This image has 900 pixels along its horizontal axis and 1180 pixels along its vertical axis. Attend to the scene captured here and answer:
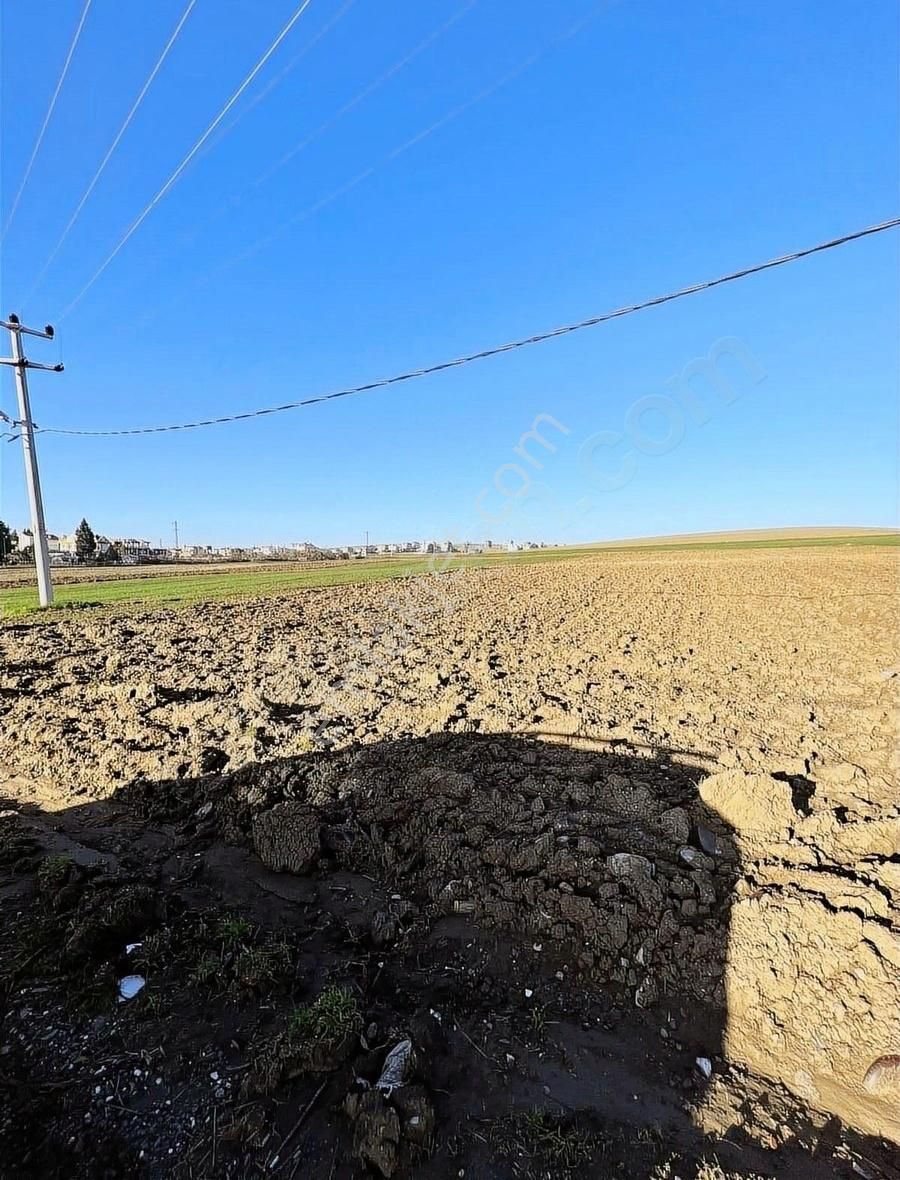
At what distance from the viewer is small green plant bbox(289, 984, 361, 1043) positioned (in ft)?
8.19

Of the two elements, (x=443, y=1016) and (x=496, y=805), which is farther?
(x=496, y=805)

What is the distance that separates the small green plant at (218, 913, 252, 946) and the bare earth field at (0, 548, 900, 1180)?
0.07 ft

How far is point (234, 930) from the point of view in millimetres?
3250

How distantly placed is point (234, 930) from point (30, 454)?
19818 millimetres

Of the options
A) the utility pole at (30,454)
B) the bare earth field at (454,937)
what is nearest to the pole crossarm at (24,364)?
the utility pole at (30,454)

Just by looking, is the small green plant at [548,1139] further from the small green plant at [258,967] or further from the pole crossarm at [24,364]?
the pole crossarm at [24,364]

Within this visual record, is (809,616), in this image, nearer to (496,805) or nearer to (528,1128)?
(496,805)

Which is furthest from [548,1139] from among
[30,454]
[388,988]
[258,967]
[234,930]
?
[30,454]

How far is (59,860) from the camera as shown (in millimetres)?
3768

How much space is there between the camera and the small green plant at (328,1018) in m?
2.50

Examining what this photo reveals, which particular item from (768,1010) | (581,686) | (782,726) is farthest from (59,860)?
(782,726)

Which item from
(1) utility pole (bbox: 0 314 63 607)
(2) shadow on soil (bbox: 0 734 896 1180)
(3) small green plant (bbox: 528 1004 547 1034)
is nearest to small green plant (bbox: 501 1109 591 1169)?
(2) shadow on soil (bbox: 0 734 896 1180)

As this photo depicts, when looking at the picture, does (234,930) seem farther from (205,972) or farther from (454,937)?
(454,937)

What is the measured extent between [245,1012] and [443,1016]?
104 centimetres
